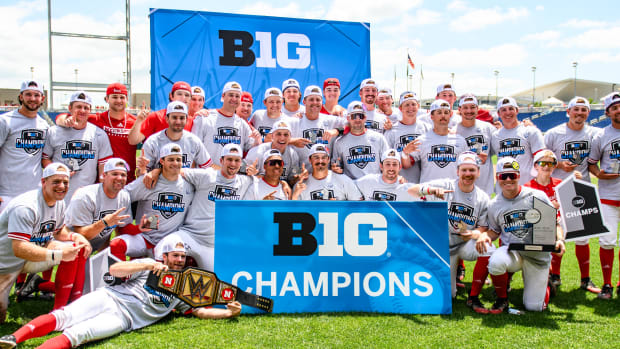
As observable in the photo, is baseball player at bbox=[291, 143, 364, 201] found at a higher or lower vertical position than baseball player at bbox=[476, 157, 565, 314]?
higher

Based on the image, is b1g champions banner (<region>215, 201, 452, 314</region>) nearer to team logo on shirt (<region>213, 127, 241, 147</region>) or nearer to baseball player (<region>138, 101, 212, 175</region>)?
baseball player (<region>138, 101, 212, 175</region>)

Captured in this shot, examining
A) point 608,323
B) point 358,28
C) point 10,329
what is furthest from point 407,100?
point 10,329

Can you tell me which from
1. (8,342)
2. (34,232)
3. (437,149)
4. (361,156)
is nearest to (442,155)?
(437,149)

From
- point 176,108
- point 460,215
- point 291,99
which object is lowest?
point 460,215

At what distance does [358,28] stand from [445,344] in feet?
22.2

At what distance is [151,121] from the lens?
239 inches

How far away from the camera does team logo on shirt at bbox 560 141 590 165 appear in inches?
243

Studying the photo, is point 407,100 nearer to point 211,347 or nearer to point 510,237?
point 510,237

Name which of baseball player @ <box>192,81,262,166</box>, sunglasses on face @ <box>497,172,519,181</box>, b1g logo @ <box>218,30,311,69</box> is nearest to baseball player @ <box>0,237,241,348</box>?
baseball player @ <box>192,81,262,166</box>

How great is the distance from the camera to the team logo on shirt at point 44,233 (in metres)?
4.42

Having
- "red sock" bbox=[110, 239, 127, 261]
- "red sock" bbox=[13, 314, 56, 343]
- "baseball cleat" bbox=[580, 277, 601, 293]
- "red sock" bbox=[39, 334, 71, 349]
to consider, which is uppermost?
"red sock" bbox=[110, 239, 127, 261]

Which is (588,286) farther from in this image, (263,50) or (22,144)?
(22,144)

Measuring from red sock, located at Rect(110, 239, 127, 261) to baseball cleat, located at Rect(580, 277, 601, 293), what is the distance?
230 inches

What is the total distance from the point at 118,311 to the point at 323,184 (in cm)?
278
